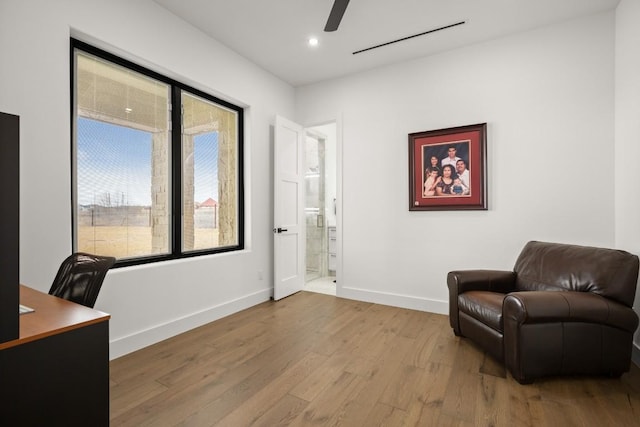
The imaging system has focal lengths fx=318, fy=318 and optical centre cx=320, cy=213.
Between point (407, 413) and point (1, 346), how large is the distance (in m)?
1.85

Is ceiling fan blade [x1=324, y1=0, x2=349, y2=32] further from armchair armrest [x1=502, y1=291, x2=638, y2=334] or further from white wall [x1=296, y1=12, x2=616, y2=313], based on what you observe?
armchair armrest [x1=502, y1=291, x2=638, y2=334]

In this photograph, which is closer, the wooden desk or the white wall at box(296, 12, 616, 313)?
the wooden desk

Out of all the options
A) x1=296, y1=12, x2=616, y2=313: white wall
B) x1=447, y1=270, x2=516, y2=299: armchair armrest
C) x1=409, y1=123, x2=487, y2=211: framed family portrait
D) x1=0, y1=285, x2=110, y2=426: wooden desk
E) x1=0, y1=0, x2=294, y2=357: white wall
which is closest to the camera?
x1=0, y1=285, x2=110, y2=426: wooden desk

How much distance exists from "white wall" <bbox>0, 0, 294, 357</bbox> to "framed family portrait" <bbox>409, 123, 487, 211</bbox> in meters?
1.88

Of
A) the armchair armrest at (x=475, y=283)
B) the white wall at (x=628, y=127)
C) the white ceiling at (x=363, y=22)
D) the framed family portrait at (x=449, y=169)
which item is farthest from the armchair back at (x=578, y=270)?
the white ceiling at (x=363, y=22)

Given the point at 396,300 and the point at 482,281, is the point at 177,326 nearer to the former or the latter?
the point at 396,300

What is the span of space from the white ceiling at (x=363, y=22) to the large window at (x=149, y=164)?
0.70m

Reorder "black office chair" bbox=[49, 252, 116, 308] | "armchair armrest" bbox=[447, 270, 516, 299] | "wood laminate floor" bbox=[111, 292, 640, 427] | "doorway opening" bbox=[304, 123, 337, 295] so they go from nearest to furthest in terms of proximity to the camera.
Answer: "black office chair" bbox=[49, 252, 116, 308], "wood laminate floor" bbox=[111, 292, 640, 427], "armchair armrest" bbox=[447, 270, 516, 299], "doorway opening" bbox=[304, 123, 337, 295]

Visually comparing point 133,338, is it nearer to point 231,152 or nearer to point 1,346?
point 1,346

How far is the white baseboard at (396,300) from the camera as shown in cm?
360

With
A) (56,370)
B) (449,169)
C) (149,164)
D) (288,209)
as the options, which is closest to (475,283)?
(449,169)

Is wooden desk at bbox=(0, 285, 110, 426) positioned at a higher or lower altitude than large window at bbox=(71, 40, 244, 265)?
lower

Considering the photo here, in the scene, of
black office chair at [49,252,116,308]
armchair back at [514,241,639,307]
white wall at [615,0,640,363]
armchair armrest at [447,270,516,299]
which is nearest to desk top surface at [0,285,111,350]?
black office chair at [49,252,116,308]

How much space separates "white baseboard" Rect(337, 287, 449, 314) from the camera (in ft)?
11.8
